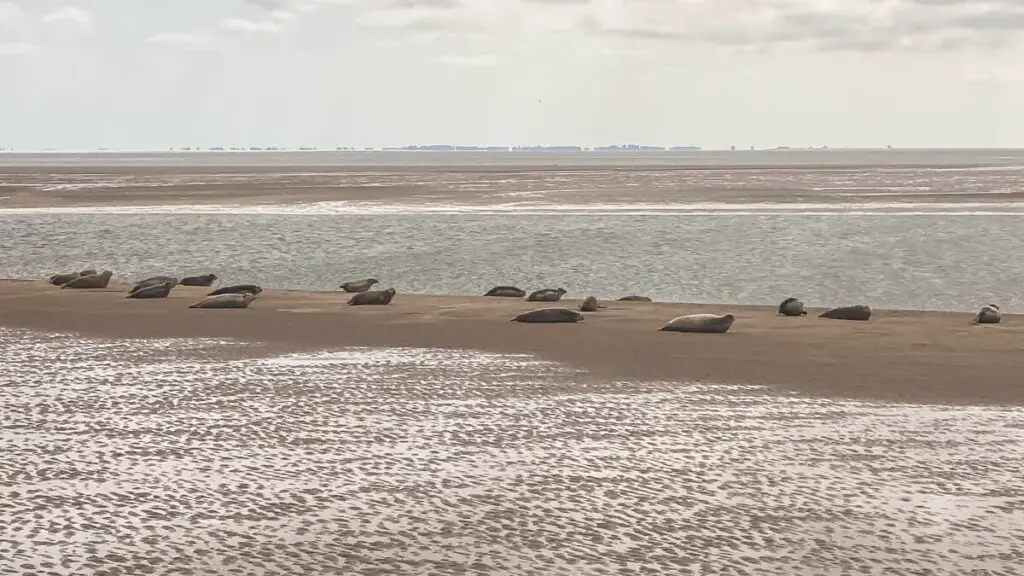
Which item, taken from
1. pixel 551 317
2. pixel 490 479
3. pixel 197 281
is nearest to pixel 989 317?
pixel 551 317

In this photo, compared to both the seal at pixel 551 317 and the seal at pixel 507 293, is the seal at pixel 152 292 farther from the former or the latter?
the seal at pixel 551 317

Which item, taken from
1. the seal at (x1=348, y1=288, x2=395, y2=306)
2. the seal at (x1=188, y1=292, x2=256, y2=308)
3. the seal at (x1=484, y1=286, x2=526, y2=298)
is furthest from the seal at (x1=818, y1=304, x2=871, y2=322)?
the seal at (x1=188, y1=292, x2=256, y2=308)

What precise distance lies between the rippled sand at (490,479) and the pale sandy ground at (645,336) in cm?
129

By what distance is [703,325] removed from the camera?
17.2 m

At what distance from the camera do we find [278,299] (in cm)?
2264

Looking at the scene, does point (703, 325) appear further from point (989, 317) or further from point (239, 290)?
point (239, 290)

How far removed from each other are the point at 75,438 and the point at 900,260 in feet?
85.8

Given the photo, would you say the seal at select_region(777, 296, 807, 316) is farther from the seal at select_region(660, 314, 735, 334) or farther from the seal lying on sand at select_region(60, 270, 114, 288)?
the seal lying on sand at select_region(60, 270, 114, 288)

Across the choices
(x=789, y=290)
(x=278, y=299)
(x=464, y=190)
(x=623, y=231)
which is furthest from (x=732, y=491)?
(x=464, y=190)

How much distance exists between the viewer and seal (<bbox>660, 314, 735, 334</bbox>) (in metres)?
17.2

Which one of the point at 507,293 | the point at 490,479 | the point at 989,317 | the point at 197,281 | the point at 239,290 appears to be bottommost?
the point at 197,281

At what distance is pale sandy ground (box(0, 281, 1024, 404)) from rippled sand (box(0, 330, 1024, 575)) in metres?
1.29

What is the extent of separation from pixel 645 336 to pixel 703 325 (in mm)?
960

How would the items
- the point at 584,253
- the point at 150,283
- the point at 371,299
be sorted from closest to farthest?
1. the point at 371,299
2. the point at 150,283
3. the point at 584,253
